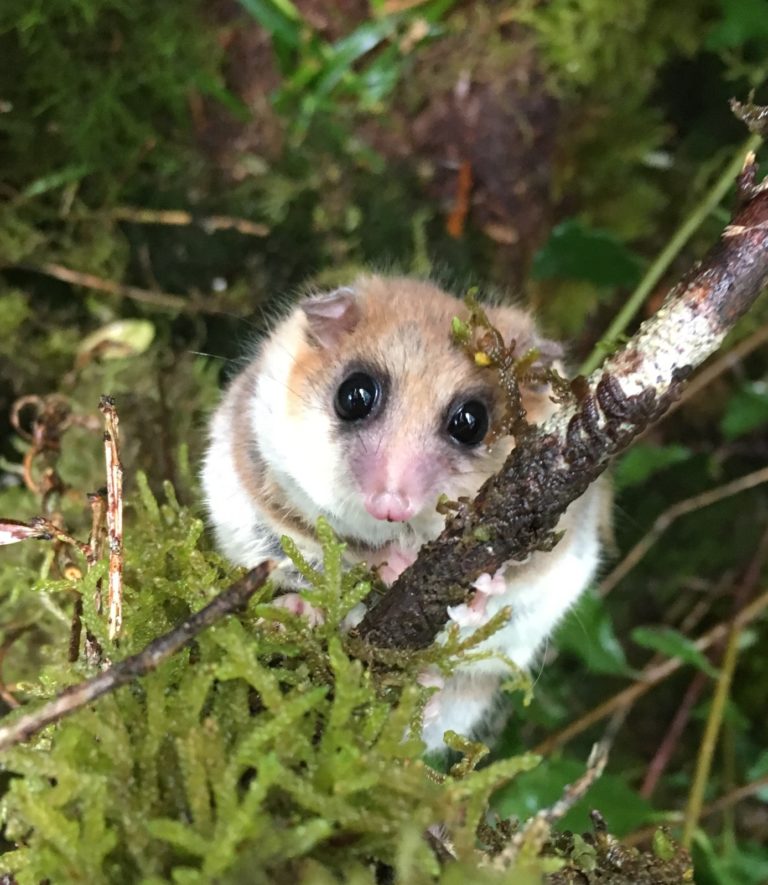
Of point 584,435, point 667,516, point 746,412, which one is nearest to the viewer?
point 584,435

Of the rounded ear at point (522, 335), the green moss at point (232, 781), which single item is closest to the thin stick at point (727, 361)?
the rounded ear at point (522, 335)

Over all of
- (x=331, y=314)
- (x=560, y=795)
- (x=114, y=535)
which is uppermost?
(x=331, y=314)

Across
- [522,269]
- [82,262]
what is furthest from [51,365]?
[522,269]

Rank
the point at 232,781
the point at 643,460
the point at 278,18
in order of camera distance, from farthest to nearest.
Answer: the point at 643,460 → the point at 278,18 → the point at 232,781

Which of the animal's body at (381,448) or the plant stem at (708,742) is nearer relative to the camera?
the animal's body at (381,448)

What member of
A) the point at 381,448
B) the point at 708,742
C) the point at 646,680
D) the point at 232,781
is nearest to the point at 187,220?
the point at 381,448

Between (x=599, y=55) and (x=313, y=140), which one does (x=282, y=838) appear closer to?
(x=313, y=140)

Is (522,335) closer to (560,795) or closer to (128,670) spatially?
(128,670)

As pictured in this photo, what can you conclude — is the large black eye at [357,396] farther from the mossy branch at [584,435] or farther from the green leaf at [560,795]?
the green leaf at [560,795]

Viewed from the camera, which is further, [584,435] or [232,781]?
[584,435]
